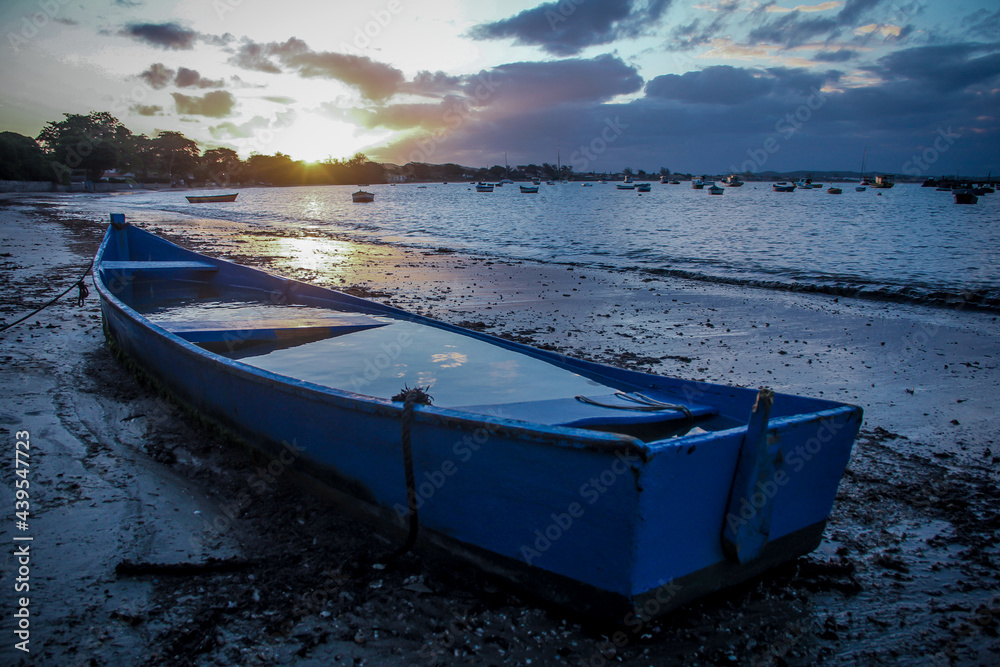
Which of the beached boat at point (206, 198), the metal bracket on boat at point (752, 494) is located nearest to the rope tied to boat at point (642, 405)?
the metal bracket on boat at point (752, 494)

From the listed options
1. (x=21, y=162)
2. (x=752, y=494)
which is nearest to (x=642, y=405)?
(x=752, y=494)

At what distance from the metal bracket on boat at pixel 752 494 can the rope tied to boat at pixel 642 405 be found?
0.88 m

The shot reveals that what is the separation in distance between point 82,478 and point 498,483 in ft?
11.0

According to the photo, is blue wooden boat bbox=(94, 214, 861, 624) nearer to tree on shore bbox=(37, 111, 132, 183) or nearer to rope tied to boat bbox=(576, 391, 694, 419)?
rope tied to boat bbox=(576, 391, 694, 419)

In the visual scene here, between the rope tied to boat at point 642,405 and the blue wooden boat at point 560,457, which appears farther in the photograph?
the rope tied to boat at point 642,405

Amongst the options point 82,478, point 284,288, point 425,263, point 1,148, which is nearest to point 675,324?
point 284,288

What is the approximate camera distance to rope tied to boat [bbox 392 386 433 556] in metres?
2.80

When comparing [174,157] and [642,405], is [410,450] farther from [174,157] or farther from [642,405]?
[174,157]

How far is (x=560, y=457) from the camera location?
7.81ft

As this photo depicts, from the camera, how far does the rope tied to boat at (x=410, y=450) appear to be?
2.80 metres

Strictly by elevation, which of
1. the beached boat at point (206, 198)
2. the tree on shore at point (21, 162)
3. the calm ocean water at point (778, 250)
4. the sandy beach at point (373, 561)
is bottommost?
the sandy beach at point (373, 561)

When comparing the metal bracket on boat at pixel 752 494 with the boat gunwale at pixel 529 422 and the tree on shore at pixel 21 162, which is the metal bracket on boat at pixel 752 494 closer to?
the boat gunwale at pixel 529 422

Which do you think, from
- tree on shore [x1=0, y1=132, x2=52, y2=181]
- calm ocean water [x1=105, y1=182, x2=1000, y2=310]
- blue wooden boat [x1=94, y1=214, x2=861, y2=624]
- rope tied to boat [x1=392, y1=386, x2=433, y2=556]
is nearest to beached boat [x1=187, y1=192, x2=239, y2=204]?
tree on shore [x1=0, y1=132, x2=52, y2=181]

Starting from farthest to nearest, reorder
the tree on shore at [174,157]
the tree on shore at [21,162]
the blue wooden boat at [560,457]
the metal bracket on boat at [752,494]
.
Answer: the tree on shore at [174,157]
the tree on shore at [21,162]
the metal bracket on boat at [752,494]
the blue wooden boat at [560,457]
